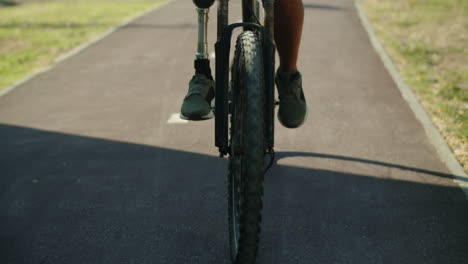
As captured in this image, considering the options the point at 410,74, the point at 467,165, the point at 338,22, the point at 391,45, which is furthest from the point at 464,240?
the point at 338,22

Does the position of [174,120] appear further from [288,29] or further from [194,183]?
[288,29]

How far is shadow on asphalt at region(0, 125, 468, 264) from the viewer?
286cm

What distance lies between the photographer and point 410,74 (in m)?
6.80

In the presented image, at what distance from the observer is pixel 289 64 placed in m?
3.05

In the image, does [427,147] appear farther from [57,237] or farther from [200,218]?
[57,237]

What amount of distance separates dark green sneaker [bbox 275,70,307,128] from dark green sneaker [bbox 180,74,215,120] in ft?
1.43

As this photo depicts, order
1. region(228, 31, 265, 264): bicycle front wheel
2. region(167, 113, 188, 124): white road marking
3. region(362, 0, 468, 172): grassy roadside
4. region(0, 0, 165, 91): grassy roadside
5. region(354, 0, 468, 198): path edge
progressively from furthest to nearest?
1. region(0, 0, 165, 91): grassy roadside
2. region(167, 113, 188, 124): white road marking
3. region(362, 0, 468, 172): grassy roadside
4. region(354, 0, 468, 198): path edge
5. region(228, 31, 265, 264): bicycle front wheel

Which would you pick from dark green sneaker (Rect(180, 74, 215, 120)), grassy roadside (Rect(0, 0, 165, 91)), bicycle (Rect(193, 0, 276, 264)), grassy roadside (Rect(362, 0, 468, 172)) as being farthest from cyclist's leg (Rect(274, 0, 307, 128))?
grassy roadside (Rect(0, 0, 165, 91))

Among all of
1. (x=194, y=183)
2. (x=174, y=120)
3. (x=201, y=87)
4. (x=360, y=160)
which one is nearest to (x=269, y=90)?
(x=201, y=87)

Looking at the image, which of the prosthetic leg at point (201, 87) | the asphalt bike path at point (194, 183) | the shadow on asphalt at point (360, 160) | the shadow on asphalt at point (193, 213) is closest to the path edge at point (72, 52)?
the asphalt bike path at point (194, 183)

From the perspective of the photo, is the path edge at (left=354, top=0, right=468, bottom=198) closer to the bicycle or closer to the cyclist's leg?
the cyclist's leg

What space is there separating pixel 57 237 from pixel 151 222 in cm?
56

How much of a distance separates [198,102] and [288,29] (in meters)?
0.69

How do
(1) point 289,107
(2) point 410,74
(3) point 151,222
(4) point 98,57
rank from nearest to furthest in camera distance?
1. (1) point 289,107
2. (3) point 151,222
3. (2) point 410,74
4. (4) point 98,57
